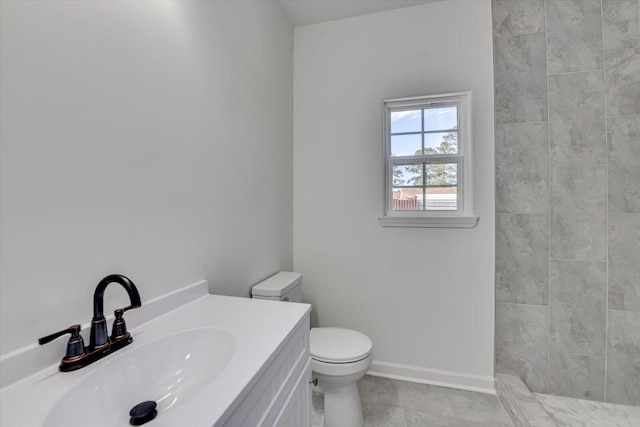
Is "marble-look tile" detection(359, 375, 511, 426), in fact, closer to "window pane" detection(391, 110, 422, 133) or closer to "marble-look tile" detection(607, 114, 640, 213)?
"marble-look tile" detection(607, 114, 640, 213)

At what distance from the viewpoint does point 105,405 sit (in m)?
0.62

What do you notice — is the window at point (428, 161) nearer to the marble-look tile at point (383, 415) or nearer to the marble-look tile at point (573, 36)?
the marble-look tile at point (573, 36)

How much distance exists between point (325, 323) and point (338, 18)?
7.96ft

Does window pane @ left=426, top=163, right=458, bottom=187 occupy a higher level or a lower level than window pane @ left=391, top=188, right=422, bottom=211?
higher

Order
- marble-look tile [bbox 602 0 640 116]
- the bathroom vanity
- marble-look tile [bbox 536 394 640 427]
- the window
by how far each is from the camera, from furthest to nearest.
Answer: the window, marble-look tile [bbox 602 0 640 116], marble-look tile [bbox 536 394 640 427], the bathroom vanity

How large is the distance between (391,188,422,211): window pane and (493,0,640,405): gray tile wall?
0.53 metres

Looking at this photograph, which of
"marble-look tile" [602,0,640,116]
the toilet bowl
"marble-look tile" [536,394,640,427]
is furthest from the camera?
"marble-look tile" [602,0,640,116]

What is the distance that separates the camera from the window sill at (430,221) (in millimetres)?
1833

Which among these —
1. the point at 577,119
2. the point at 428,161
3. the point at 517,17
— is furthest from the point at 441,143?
the point at 517,17

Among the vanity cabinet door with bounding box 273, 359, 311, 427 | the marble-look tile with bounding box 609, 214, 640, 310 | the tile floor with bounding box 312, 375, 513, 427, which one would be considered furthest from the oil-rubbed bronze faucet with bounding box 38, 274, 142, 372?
the marble-look tile with bounding box 609, 214, 640, 310

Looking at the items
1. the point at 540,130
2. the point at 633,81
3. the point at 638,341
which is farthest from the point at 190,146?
the point at 638,341

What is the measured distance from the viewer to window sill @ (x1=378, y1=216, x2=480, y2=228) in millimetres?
1833

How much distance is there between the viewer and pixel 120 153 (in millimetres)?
848

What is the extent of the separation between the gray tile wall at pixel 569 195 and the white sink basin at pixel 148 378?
1905 mm
